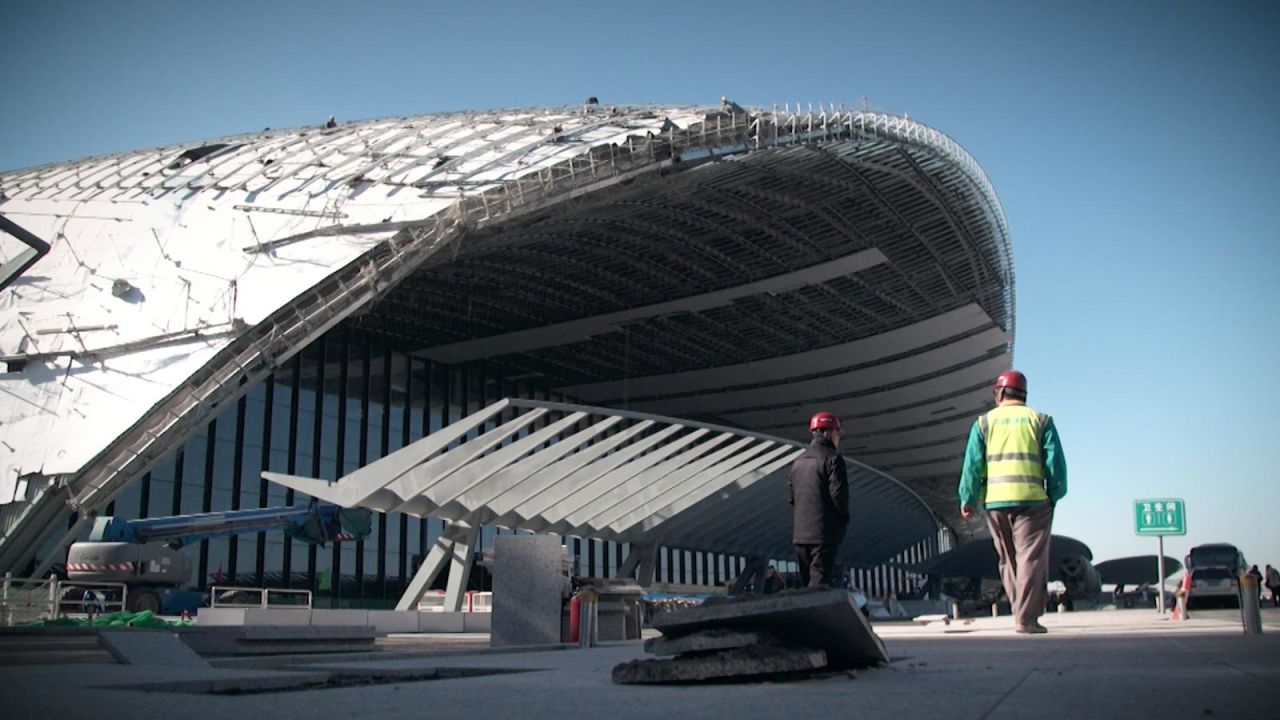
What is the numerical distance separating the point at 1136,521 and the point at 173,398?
873 inches

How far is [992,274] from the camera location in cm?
4553

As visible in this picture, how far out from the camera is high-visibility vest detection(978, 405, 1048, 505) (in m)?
9.12

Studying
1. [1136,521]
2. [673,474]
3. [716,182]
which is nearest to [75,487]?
[673,474]

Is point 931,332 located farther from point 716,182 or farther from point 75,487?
point 75,487

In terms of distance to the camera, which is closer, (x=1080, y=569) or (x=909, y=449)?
(x=1080, y=569)

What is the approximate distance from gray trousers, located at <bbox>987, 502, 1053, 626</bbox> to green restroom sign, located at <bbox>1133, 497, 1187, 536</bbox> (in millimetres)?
14322

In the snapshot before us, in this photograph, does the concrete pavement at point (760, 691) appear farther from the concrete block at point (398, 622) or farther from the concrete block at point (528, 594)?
the concrete block at point (398, 622)

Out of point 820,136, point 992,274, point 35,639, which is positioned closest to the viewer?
point 35,639

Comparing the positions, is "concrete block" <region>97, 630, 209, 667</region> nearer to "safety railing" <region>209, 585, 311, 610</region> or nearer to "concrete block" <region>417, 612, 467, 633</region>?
"concrete block" <region>417, 612, 467, 633</region>

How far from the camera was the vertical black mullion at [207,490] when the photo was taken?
38406mm

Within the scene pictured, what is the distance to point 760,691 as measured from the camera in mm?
5359

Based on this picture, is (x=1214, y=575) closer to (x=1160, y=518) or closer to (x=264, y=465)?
(x=1160, y=518)

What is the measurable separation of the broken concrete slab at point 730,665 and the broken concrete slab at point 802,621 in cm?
23

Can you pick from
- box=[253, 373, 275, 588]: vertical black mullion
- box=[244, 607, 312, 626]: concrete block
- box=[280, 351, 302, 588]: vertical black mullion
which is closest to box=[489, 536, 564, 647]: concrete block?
box=[244, 607, 312, 626]: concrete block
